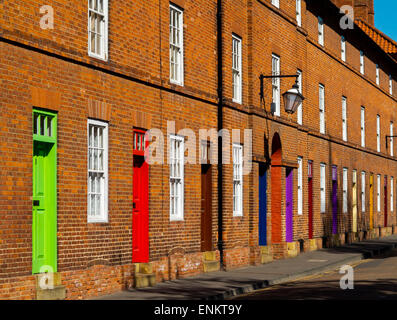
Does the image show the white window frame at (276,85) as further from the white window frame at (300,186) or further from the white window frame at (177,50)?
the white window frame at (177,50)

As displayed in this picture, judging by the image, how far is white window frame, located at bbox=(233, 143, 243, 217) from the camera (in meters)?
21.6

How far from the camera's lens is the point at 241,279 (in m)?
17.9

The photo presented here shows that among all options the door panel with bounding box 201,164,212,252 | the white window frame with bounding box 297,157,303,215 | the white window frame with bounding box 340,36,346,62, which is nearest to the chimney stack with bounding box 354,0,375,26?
the white window frame with bounding box 340,36,346,62

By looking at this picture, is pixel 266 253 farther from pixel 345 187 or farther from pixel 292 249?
pixel 345 187

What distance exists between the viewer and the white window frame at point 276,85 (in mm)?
24719

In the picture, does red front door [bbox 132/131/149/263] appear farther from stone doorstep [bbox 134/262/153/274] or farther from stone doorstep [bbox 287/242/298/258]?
stone doorstep [bbox 287/242/298/258]

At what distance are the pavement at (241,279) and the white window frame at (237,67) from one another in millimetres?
4636

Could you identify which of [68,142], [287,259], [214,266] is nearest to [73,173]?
[68,142]

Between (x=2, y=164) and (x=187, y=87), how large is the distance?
720cm

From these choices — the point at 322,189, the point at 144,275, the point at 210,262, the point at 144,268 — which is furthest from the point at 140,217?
the point at 322,189

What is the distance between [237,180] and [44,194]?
9031 millimetres

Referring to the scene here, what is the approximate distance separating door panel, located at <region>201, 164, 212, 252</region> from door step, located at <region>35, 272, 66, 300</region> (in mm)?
6931
